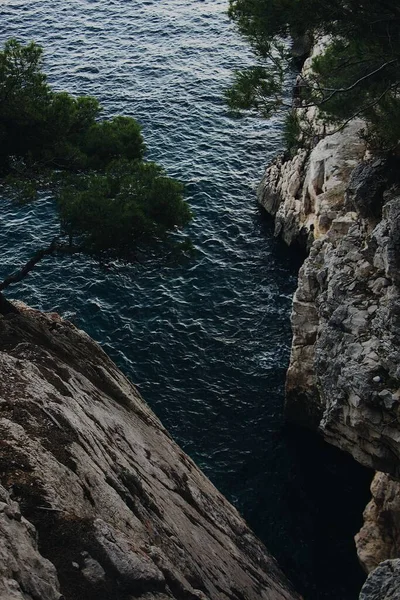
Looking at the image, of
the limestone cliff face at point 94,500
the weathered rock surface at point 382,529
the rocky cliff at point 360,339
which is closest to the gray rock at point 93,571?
the limestone cliff face at point 94,500

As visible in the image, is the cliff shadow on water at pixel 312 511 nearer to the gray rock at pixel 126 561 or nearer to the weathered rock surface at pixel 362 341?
the weathered rock surface at pixel 362 341

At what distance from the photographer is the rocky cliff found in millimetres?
21641

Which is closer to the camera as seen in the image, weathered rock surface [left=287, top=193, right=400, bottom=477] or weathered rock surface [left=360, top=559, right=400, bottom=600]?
weathered rock surface [left=360, top=559, right=400, bottom=600]

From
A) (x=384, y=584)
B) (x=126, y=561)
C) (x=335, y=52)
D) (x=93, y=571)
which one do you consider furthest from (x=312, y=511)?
(x=335, y=52)

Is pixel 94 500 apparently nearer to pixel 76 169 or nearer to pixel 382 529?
pixel 76 169

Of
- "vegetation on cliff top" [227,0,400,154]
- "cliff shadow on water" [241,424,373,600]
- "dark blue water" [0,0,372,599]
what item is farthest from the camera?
"dark blue water" [0,0,372,599]

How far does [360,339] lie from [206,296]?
632 inches

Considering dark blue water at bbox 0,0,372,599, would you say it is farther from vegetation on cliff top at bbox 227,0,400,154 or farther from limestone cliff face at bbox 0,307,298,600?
vegetation on cliff top at bbox 227,0,400,154

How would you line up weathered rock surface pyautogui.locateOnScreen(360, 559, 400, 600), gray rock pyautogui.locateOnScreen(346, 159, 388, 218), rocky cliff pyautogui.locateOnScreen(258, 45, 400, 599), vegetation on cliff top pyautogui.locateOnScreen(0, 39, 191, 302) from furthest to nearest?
1. gray rock pyautogui.locateOnScreen(346, 159, 388, 218)
2. rocky cliff pyautogui.locateOnScreen(258, 45, 400, 599)
3. vegetation on cliff top pyautogui.locateOnScreen(0, 39, 191, 302)
4. weathered rock surface pyautogui.locateOnScreen(360, 559, 400, 600)

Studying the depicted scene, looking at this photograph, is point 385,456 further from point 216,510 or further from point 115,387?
point 115,387

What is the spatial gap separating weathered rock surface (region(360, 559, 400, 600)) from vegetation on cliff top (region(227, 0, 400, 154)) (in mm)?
15296

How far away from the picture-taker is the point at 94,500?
14.4 metres

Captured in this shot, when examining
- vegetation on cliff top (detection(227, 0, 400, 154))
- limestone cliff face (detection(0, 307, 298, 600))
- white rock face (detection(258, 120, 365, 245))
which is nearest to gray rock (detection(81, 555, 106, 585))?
limestone cliff face (detection(0, 307, 298, 600))

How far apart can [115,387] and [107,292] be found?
15.4 meters
